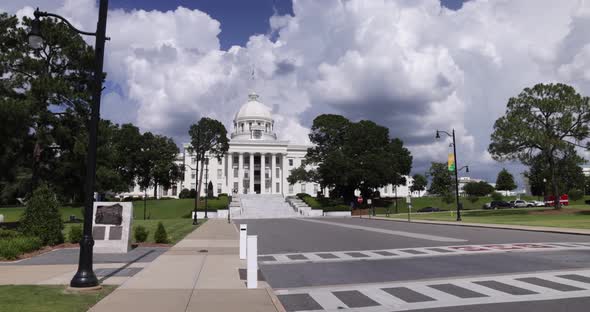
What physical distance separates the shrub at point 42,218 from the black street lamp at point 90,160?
37.4 feet

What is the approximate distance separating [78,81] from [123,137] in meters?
54.0

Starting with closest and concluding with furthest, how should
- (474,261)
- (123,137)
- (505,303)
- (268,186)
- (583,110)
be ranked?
(505,303)
(474,261)
(583,110)
(123,137)
(268,186)

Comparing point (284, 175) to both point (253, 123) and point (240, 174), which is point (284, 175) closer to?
point (240, 174)

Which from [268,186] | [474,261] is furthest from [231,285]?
[268,186]

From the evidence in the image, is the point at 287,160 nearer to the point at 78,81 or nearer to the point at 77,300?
the point at 78,81

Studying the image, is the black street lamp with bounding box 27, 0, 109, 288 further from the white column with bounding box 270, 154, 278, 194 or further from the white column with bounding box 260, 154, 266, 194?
the white column with bounding box 260, 154, 266, 194

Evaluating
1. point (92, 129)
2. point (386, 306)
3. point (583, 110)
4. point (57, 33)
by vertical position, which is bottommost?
point (386, 306)

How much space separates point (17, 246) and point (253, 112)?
122 meters

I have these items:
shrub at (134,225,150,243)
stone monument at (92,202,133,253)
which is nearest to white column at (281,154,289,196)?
shrub at (134,225,150,243)

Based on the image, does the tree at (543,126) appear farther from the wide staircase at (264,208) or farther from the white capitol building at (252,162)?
the white capitol building at (252,162)

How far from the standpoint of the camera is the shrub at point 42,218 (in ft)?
64.9

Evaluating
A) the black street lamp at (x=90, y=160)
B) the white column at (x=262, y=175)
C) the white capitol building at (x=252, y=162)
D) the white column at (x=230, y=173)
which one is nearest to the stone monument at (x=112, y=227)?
the black street lamp at (x=90, y=160)

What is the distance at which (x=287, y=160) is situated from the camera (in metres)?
132

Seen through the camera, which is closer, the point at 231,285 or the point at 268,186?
the point at 231,285
